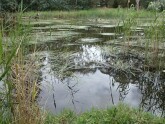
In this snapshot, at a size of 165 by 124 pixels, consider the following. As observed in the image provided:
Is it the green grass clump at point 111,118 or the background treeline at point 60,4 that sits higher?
the background treeline at point 60,4

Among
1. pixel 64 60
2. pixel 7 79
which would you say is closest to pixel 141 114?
pixel 7 79

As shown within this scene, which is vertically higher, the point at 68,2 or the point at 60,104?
the point at 68,2

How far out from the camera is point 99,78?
205 inches

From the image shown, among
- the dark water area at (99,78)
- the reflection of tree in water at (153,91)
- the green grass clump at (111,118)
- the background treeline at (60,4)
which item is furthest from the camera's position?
the background treeline at (60,4)

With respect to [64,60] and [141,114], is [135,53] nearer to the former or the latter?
[64,60]

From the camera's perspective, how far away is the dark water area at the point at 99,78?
4134 millimetres

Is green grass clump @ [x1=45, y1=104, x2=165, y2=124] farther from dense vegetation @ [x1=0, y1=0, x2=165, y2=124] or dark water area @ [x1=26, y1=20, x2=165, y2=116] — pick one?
dark water area @ [x1=26, y1=20, x2=165, y2=116]

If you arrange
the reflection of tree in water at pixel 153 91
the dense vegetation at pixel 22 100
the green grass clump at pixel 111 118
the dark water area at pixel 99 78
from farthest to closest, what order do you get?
the dark water area at pixel 99 78, the reflection of tree in water at pixel 153 91, the green grass clump at pixel 111 118, the dense vegetation at pixel 22 100

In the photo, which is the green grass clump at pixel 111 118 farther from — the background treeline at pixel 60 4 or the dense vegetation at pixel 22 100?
the background treeline at pixel 60 4

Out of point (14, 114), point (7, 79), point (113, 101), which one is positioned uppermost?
point (7, 79)

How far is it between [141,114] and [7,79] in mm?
1600

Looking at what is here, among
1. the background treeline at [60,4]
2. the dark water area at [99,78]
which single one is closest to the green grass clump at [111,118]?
the dark water area at [99,78]

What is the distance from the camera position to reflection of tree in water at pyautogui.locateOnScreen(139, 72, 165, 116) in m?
3.98

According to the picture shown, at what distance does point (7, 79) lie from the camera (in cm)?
235
